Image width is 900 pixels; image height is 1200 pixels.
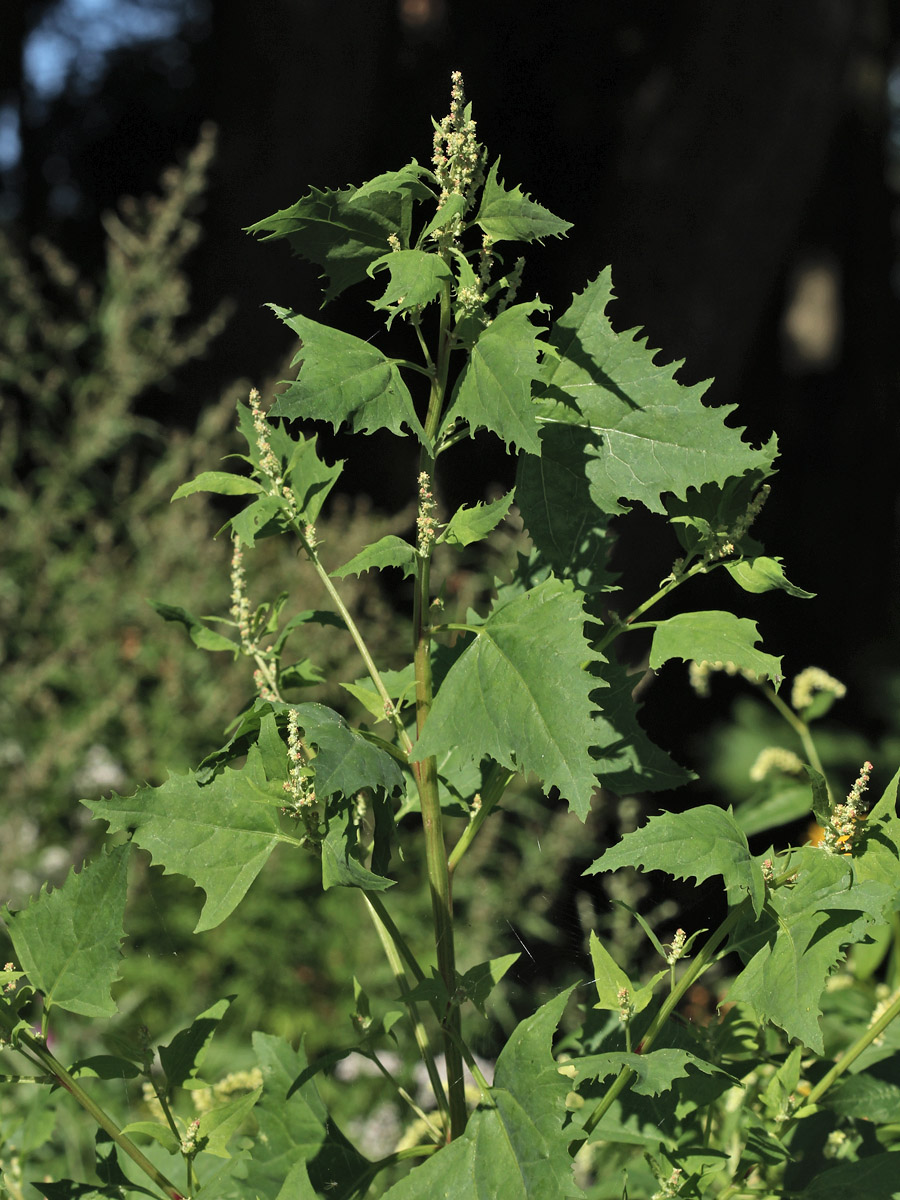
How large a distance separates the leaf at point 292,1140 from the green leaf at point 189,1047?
0.04 m

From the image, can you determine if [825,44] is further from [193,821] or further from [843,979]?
[193,821]

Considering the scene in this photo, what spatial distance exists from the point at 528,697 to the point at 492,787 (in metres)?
0.14

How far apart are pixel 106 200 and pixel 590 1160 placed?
4914mm

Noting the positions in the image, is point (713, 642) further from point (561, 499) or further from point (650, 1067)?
point (650, 1067)

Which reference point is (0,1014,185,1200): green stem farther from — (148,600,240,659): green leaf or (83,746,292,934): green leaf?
(148,600,240,659): green leaf

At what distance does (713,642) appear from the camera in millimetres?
648

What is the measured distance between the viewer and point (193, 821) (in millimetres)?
599

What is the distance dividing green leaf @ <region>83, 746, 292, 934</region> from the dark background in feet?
7.28

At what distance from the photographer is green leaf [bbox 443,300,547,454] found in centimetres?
56

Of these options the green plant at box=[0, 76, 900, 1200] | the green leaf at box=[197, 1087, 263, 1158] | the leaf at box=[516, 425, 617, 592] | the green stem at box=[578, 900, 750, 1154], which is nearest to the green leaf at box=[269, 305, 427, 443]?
the green plant at box=[0, 76, 900, 1200]

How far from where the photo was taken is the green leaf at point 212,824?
58cm

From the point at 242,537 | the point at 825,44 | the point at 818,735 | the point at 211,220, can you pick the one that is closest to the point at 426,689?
the point at 242,537

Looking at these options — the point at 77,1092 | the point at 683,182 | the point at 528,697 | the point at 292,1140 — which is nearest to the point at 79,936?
the point at 77,1092

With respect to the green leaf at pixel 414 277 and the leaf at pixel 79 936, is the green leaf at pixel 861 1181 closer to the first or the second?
the leaf at pixel 79 936
